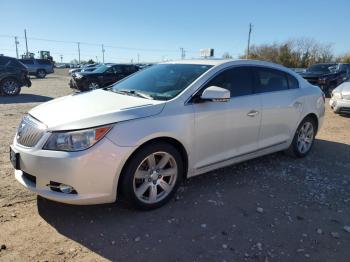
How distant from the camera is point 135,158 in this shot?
3361mm

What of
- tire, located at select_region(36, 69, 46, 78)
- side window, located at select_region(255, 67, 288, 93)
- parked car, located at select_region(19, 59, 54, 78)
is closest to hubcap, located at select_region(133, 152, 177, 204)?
side window, located at select_region(255, 67, 288, 93)

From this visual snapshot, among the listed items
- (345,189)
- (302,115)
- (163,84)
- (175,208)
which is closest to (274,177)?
(345,189)

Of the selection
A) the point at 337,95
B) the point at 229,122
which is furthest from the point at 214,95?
the point at 337,95

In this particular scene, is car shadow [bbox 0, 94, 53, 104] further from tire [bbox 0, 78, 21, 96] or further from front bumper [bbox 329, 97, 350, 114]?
front bumper [bbox 329, 97, 350, 114]

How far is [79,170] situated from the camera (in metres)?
3.07

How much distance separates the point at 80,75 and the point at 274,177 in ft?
44.9

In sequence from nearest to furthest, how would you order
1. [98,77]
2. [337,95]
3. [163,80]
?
1. [163,80]
2. [337,95]
3. [98,77]

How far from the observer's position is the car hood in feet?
10.5

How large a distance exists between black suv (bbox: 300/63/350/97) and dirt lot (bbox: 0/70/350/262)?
1315cm

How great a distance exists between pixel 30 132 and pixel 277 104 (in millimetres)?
3348

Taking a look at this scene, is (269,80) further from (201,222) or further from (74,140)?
(74,140)

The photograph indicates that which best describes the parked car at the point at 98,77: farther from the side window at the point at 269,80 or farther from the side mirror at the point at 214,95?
the side mirror at the point at 214,95

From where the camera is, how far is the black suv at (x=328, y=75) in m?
16.6

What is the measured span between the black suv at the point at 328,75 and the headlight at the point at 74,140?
51.6 feet
